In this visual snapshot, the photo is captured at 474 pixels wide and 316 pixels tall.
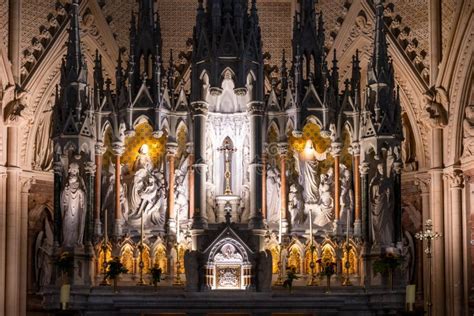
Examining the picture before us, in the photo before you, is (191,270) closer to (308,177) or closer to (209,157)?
(209,157)

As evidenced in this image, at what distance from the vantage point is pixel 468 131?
32188mm

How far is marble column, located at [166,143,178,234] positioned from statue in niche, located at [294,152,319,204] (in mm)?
3071

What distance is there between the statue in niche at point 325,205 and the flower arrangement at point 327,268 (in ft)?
3.67

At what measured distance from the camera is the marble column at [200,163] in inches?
1108

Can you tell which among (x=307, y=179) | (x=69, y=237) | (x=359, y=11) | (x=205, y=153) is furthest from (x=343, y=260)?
(x=359, y=11)

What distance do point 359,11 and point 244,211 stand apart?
10.5m

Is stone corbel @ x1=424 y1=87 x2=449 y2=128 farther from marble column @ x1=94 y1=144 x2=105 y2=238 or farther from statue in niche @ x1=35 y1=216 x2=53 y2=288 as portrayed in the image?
statue in niche @ x1=35 y1=216 x2=53 y2=288

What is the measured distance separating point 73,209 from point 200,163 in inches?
128

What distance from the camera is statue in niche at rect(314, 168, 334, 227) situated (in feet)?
95.1

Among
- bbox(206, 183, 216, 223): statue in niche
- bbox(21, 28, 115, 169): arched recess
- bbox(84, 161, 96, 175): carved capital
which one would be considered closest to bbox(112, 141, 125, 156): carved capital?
bbox(84, 161, 96, 175): carved capital

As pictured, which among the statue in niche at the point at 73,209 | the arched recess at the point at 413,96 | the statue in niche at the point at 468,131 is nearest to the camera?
the statue in niche at the point at 73,209


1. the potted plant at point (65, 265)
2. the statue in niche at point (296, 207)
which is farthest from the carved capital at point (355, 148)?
the potted plant at point (65, 265)

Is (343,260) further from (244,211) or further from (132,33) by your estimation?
(132,33)

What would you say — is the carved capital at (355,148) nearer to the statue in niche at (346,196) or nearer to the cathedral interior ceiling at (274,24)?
the statue in niche at (346,196)
